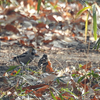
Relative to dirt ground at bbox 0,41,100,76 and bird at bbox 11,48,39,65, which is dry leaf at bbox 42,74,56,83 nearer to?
dirt ground at bbox 0,41,100,76

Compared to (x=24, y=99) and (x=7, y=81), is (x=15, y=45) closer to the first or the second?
(x=7, y=81)

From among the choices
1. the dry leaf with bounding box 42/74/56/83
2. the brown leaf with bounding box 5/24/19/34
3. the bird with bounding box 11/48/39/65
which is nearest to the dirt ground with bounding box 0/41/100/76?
the bird with bounding box 11/48/39/65

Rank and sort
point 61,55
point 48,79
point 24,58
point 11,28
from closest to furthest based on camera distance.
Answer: point 48,79 → point 24,58 → point 61,55 → point 11,28

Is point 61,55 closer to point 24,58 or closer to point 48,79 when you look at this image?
point 24,58

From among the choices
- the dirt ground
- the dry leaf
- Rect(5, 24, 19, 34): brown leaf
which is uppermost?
Rect(5, 24, 19, 34): brown leaf

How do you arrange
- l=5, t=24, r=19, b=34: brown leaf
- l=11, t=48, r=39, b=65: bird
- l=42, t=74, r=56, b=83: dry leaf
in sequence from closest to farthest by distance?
l=42, t=74, r=56, b=83: dry leaf, l=11, t=48, r=39, b=65: bird, l=5, t=24, r=19, b=34: brown leaf

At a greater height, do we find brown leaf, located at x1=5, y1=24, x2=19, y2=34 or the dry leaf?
brown leaf, located at x1=5, y1=24, x2=19, y2=34

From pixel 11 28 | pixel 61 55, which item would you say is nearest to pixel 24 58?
pixel 61 55

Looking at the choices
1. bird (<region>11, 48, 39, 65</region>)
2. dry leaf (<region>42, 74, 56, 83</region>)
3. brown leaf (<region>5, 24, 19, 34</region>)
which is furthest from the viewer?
brown leaf (<region>5, 24, 19, 34</region>)

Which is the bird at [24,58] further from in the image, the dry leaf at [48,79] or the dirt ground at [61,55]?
the dry leaf at [48,79]

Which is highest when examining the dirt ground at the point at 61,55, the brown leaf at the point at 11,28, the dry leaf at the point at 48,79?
the brown leaf at the point at 11,28

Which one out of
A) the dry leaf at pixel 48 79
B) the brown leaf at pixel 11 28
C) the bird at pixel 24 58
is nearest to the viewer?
the dry leaf at pixel 48 79

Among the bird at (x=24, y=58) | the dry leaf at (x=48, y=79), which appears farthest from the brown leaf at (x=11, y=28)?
the dry leaf at (x=48, y=79)

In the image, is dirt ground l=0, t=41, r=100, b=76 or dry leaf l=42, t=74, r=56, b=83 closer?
dry leaf l=42, t=74, r=56, b=83
